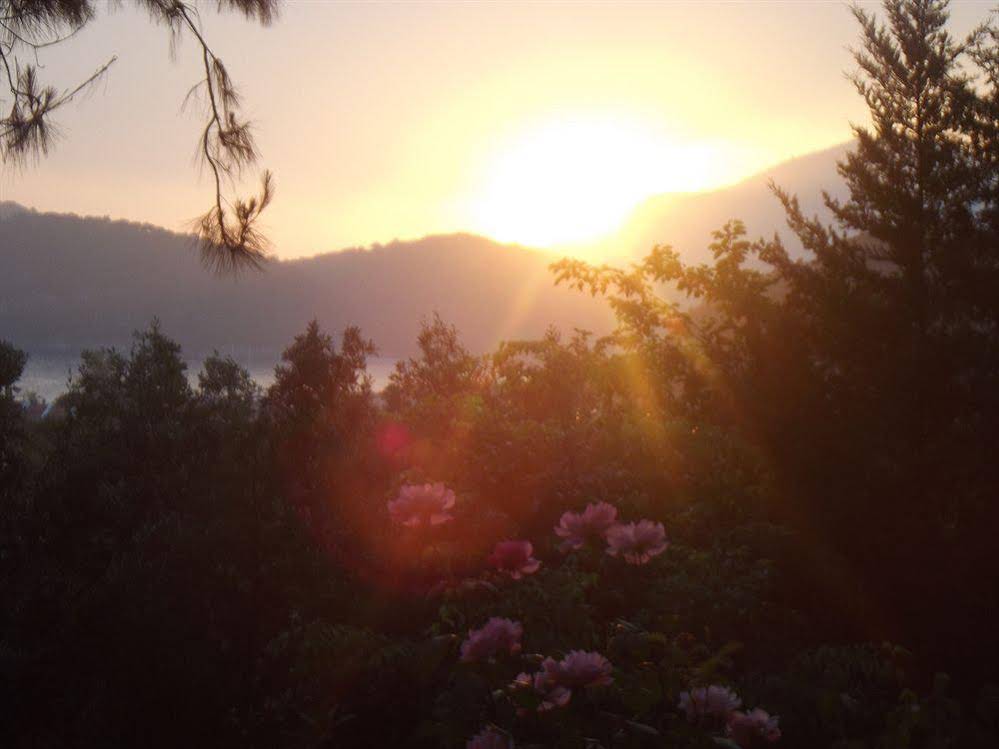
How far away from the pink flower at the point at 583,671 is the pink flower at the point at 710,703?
270 millimetres

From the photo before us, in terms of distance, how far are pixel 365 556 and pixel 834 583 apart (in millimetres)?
2921

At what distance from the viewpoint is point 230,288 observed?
33.8 metres

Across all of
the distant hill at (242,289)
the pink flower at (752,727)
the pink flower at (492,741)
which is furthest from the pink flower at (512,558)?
the distant hill at (242,289)

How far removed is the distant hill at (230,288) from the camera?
102 ft

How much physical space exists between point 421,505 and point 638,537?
1026 mm

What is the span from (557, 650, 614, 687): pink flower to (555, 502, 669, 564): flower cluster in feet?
2.96

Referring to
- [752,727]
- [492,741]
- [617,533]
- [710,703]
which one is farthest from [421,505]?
[752,727]

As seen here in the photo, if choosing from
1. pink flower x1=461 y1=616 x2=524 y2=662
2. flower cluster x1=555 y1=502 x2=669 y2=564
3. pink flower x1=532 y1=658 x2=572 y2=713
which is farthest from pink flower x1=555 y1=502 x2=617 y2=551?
pink flower x1=532 y1=658 x2=572 y2=713

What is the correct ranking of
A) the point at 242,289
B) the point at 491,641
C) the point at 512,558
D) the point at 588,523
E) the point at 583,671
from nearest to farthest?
the point at 583,671, the point at 491,641, the point at 512,558, the point at 588,523, the point at 242,289

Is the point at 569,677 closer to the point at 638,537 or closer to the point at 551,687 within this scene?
the point at 551,687

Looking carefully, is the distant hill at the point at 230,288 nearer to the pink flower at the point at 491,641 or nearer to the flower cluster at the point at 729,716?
the pink flower at the point at 491,641

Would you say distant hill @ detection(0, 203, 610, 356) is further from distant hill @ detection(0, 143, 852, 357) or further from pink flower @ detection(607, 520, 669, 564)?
pink flower @ detection(607, 520, 669, 564)

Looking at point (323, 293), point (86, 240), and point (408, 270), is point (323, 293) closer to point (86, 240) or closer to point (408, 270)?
point (408, 270)

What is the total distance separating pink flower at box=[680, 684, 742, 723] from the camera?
2629 mm
